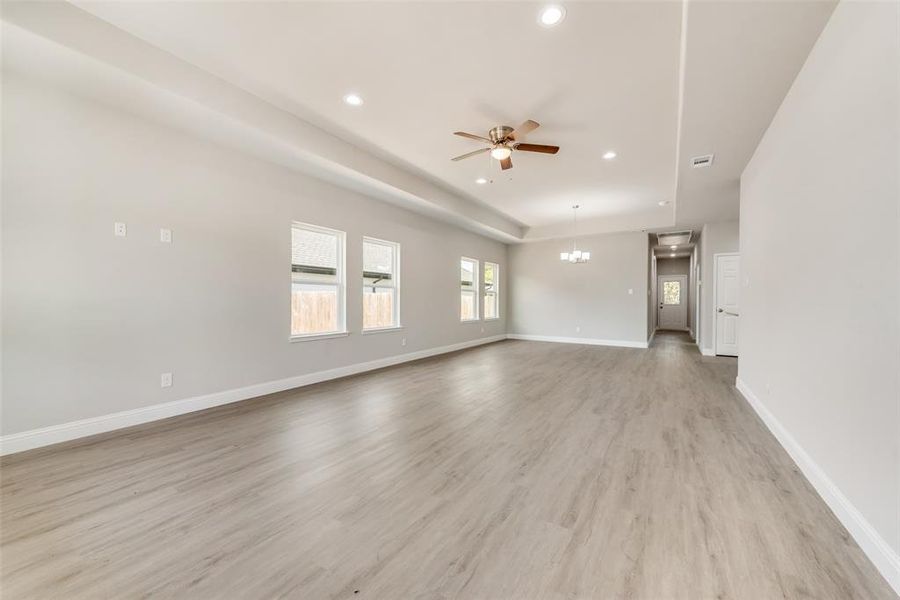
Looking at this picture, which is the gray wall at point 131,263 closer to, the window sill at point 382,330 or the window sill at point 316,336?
the window sill at point 316,336

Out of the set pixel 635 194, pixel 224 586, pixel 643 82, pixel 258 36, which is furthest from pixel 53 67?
pixel 635 194

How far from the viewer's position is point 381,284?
232 inches

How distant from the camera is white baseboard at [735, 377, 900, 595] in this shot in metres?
1.42

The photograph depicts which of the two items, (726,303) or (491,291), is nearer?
(726,303)

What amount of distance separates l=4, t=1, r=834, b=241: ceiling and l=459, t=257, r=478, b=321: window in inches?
159

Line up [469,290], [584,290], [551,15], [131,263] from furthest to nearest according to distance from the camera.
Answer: [584,290] < [469,290] < [131,263] < [551,15]

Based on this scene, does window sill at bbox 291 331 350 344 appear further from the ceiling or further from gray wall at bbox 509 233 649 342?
gray wall at bbox 509 233 649 342

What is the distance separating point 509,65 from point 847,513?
3513 millimetres

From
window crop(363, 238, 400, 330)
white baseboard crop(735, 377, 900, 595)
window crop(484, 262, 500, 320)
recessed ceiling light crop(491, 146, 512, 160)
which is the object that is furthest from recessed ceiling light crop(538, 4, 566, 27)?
window crop(484, 262, 500, 320)

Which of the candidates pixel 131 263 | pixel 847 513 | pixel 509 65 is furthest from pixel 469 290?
pixel 847 513

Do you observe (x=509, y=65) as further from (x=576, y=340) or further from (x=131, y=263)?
(x=576, y=340)

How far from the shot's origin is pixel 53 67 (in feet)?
8.29

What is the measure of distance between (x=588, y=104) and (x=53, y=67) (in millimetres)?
4345

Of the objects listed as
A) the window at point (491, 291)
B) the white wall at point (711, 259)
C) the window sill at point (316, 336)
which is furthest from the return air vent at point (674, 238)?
the window sill at point (316, 336)
